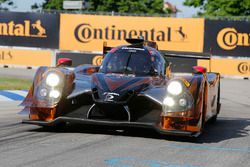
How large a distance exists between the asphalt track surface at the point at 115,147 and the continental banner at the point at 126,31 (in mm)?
15429

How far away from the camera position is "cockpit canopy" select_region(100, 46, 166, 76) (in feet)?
31.4

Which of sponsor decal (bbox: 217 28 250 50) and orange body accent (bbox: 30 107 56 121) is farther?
sponsor decal (bbox: 217 28 250 50)

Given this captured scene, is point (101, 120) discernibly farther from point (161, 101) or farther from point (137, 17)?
point (137, 17)

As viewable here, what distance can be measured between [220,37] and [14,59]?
885cm

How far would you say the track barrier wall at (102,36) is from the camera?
2514 cm

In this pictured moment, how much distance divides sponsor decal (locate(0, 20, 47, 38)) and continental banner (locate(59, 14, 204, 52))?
924 mm

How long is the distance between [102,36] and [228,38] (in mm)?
5317

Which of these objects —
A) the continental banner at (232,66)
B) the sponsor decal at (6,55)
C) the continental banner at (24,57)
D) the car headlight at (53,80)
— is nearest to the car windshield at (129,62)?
the car headlight at (53,80)

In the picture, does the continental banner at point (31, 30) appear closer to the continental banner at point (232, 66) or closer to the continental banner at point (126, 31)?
the continental banner at point (126, 31)

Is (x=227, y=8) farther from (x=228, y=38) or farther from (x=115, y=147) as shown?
(x=115, y=147)

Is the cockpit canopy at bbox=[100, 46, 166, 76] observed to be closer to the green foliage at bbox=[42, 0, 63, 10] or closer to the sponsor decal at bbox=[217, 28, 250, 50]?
the sponsor decal at bbox=[217, 28, 250, 50]

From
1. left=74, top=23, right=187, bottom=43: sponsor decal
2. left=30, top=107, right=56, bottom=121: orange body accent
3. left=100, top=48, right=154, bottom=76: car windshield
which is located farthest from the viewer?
left=74, top=23, right=187, bottom=43: sponsor decal

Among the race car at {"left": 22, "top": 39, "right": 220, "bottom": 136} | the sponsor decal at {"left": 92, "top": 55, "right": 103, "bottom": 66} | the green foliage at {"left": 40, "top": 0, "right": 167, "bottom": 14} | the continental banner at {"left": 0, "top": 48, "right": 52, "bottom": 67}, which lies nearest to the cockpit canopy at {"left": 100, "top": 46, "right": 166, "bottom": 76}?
the race car at {"left": 22, "top": 39, "right": 220, "bottom": 136}

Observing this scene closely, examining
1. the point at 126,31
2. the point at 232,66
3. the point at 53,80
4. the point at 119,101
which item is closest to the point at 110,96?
the point at 119,101
